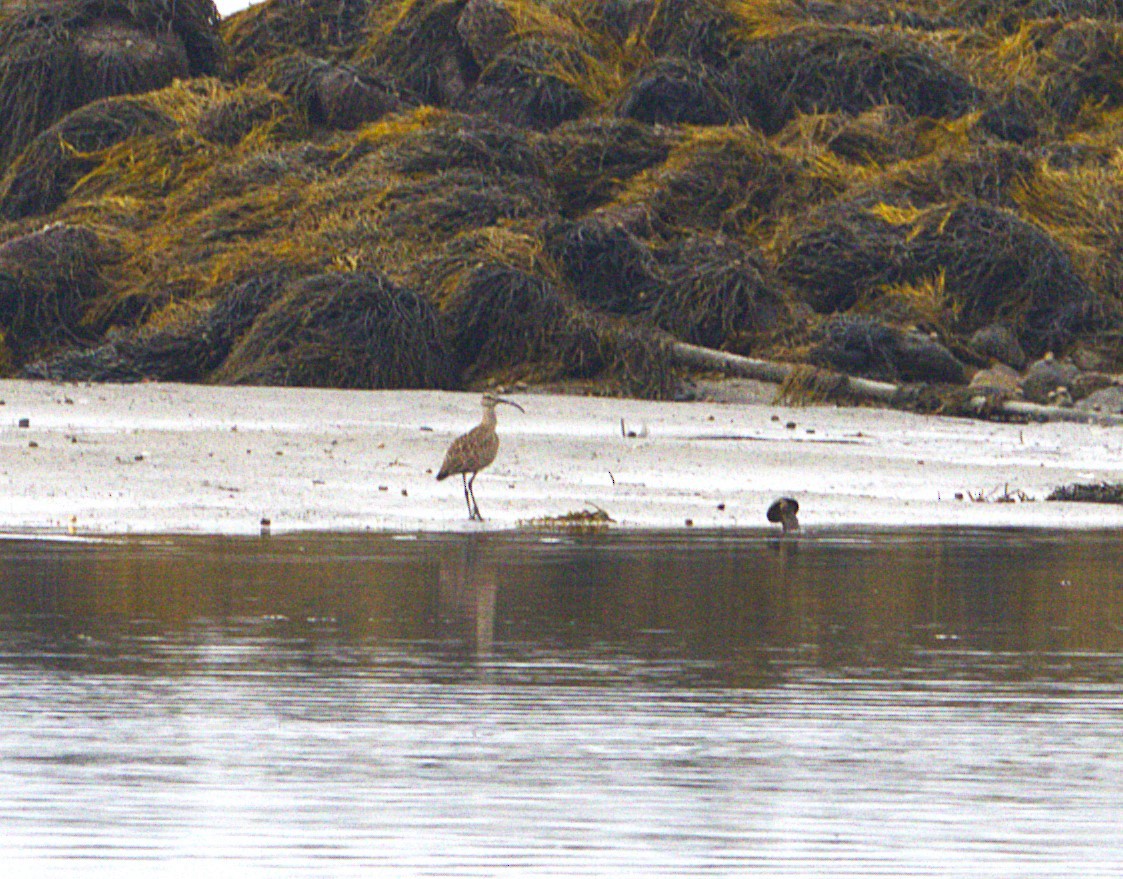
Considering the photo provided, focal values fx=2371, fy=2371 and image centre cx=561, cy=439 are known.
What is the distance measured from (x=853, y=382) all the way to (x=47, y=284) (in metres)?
8.26

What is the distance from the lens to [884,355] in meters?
21.5

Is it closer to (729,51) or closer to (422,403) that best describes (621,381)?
(422,403)

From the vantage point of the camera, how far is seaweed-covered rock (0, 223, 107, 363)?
23031mm

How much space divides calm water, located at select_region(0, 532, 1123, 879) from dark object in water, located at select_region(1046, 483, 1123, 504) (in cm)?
358

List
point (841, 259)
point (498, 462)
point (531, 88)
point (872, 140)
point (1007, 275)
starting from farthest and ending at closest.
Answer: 1. point (531, 88)
2. point (872, 140)
3. point (841, 259)
4. point (1007, 275)
5. point (498, 462)

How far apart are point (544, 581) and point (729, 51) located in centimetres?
1995

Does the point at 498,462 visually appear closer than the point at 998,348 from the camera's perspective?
Yes

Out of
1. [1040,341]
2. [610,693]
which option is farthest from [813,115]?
[610,693]

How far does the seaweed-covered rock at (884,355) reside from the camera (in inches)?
842

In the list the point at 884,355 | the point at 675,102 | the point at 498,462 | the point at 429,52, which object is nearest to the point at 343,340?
the point at 884,355

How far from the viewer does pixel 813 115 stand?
28.5 m

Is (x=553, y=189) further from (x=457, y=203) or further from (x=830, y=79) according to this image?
(x=830, y=79)

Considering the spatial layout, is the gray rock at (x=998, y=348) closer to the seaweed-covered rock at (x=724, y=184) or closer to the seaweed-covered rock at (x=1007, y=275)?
the seaweed-covered rock at (x=1007, y=275)

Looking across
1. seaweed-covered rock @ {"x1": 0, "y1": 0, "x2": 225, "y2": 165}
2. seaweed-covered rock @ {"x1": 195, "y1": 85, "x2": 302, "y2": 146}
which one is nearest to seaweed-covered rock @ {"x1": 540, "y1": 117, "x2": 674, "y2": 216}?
seaweed-covered rock @ {"x1": 195, "y1": 85, "x2": 302, "y2": 146}
